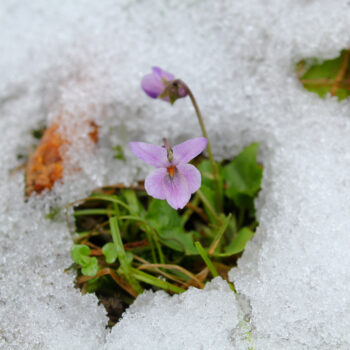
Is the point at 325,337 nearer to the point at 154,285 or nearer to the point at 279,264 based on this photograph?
the point at 279,264

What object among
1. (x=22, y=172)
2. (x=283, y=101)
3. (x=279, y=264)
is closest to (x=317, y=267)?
(x=279, y=264)

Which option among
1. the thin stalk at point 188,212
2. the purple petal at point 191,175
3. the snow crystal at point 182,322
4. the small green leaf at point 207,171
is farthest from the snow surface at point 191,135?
the purple petal at point 191,175

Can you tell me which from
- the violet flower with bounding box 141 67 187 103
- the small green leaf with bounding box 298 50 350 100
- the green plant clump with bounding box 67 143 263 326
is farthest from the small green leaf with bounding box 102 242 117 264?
the small green leaf with bounding box 298 50 350 100

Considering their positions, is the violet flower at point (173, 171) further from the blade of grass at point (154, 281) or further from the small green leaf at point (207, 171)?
the small green leaf at point (207, 171)

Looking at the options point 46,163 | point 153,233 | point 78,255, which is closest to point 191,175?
point 153,233

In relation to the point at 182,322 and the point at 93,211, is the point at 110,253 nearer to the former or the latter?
the point at 93,211
